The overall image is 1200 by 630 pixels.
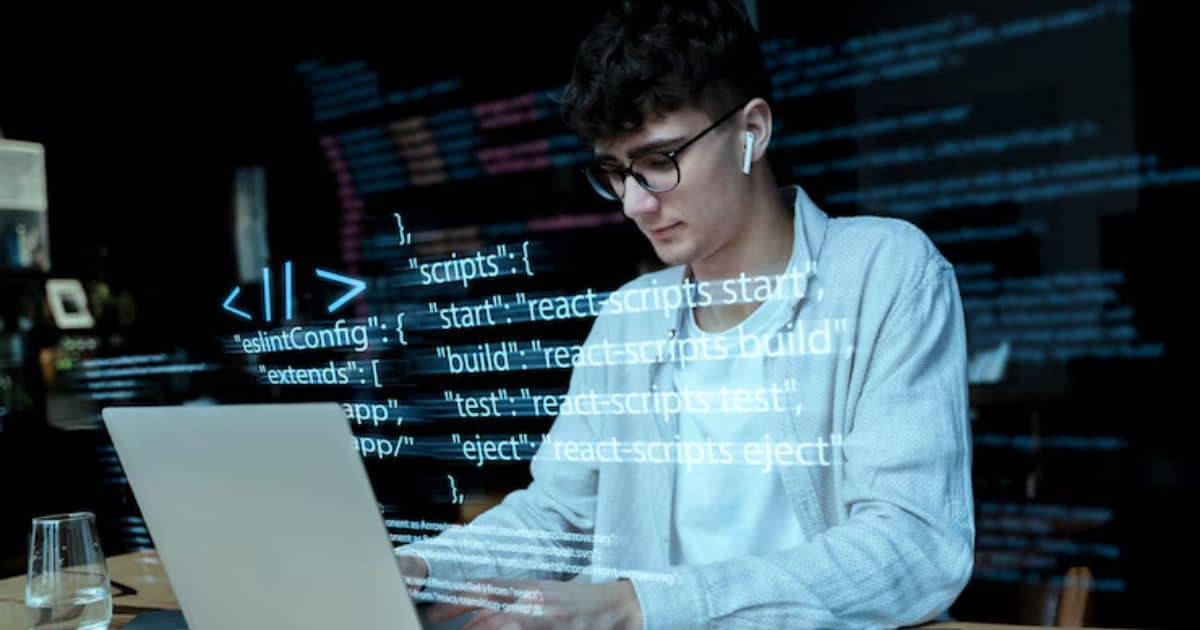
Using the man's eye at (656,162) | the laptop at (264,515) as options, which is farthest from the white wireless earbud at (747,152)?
the laptop at (264,515)

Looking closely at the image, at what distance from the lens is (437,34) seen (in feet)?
7.30

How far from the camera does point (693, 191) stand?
68.6 inches

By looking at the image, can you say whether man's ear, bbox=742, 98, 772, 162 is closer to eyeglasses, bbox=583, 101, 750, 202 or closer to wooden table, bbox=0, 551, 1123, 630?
eyeglasses, bbox=583, 101, 750, 202

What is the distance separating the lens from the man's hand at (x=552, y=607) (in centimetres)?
162

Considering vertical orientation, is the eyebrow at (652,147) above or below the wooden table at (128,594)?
above

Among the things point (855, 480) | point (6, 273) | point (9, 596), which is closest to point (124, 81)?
point (6, 273)

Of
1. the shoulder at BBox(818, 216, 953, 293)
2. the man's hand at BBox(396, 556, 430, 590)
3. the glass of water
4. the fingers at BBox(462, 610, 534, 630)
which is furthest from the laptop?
the shoulder at BBox(818, 216, 953, 293)

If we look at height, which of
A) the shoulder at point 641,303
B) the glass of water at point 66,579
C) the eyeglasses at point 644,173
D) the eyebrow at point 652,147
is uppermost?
the eyebrow at point 652,147

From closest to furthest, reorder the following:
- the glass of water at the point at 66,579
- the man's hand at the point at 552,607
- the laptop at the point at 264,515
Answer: the laptop at the point at 264,515, the glass of water at the point at 66,579, the man's hand at the point at 552,607

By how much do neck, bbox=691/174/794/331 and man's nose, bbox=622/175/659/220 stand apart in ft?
0.42

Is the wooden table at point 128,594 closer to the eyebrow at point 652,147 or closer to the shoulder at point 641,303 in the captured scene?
the shoulder at point 641,303

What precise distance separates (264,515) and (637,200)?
86cm

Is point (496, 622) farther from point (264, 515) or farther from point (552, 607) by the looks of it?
point (264, 515)

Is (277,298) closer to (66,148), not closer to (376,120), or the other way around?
(376,120)
